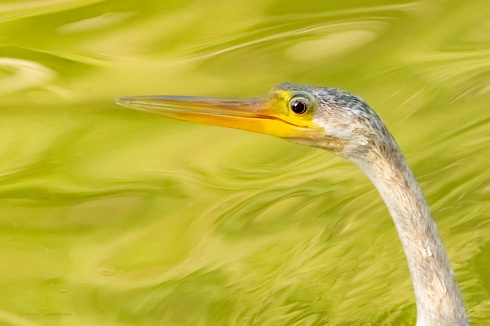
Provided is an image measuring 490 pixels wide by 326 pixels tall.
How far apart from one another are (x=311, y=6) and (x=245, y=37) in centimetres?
49

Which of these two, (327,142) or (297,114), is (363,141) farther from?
(297,114)

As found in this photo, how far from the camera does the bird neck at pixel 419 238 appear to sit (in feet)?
13.5

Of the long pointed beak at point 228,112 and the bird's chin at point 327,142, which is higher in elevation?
the long pointed beak at point 228,112

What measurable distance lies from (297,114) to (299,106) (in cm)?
3

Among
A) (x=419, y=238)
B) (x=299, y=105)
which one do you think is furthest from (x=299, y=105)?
(x=419, y=238)

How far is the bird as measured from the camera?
161 inches

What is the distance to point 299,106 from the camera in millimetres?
4207

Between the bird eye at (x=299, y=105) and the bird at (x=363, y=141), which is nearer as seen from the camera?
the bird at (x=363, y=141)

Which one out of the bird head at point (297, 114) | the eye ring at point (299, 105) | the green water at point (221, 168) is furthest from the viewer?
the green water at point (221, 168)

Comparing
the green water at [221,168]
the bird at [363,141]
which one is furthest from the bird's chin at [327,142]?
the green water at [221,168]

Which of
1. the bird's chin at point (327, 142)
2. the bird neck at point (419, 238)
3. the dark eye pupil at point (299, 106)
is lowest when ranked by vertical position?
the bird neck at point (419, 238)

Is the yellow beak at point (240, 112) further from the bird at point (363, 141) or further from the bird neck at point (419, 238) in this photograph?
the bird neck at point (419, 238)

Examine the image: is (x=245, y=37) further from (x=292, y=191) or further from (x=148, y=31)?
(x=292, y=191)

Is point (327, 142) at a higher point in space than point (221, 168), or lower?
lower
